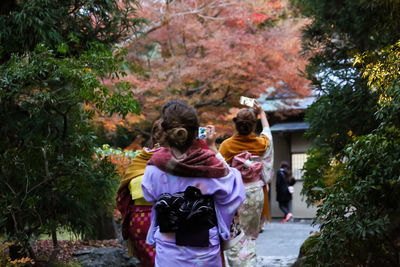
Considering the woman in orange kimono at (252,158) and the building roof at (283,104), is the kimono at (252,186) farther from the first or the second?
the building roof at (283,104)

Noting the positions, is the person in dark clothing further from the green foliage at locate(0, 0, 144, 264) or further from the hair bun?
the hair bun

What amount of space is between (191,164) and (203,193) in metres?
0.20

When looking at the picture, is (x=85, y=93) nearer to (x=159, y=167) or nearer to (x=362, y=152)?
→ (x=159, y=167)

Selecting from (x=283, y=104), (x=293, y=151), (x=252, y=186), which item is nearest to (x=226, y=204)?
(x=252, y=186)

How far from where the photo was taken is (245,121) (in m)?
6.27

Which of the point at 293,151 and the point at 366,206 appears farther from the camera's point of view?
the point at 293,151

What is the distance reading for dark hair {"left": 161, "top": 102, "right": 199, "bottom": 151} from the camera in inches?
133

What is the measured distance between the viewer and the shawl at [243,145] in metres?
6.34

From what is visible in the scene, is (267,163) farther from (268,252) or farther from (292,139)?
(292,139)

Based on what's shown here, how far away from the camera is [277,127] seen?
64.0 feet

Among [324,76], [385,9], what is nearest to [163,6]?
[324,76]

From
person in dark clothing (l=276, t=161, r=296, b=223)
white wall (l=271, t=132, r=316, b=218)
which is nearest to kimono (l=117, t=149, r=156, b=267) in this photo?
person in dark clothing (l=276, t=161, r=296, b=223)

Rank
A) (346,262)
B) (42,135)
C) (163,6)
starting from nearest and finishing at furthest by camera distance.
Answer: (346,262) → (42,135) → (163,6)

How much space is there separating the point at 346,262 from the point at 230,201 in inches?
70.0
